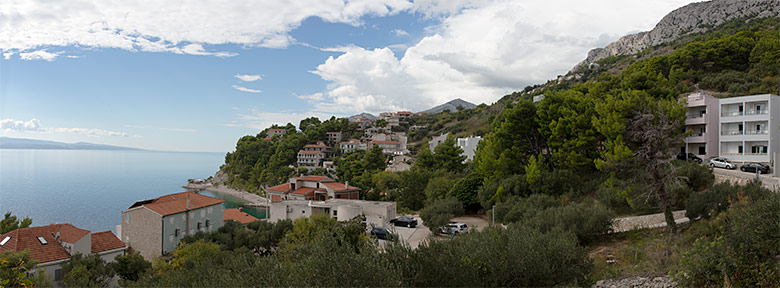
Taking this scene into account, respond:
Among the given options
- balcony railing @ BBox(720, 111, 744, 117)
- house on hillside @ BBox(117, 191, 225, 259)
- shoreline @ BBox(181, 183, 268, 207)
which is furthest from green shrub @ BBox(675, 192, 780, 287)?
shoreline @ BBox(181, 183, 268, 207)

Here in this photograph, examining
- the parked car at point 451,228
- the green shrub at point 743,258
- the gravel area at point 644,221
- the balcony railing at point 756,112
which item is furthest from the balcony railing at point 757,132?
the green shrub at point 743,258

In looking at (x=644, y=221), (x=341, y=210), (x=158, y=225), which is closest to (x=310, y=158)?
(x=341, y=210)

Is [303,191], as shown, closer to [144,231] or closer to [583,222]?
[144,231]

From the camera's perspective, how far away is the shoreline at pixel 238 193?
5195cm

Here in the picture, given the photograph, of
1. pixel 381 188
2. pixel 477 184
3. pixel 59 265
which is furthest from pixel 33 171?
pixel 477 184

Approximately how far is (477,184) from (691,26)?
217 ft

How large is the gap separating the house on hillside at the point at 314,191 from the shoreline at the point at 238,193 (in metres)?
7.72

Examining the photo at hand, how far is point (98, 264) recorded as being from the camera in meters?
13.5

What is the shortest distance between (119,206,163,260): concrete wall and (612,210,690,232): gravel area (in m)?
20.6

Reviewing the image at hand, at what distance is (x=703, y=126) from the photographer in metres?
22.2

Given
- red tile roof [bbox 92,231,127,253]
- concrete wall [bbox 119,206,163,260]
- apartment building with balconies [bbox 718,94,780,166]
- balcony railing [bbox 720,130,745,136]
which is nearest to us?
red tile roof [bbox 92,231,127,253]

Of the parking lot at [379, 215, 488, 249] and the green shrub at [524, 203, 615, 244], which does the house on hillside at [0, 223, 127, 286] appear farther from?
the green shrub at [524, 203, 615, 244]

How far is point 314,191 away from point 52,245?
74.2 feet

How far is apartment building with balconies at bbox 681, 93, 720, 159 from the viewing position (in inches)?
850
